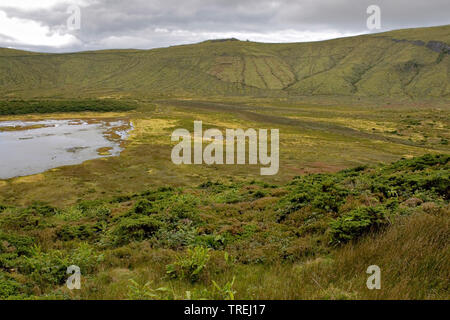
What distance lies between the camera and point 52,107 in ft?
370

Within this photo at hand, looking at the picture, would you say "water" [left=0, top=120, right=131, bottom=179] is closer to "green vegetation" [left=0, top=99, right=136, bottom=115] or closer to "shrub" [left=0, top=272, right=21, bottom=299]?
"green vegetation" [left=0, top=99, right=136, bottom=115]

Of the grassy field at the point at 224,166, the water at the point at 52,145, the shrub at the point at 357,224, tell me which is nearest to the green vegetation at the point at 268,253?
the shrub at the point at 357,224

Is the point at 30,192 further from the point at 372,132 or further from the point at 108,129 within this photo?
the point at 372,132

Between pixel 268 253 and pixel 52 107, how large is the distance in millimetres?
128778

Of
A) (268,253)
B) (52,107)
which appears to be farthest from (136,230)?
(52,107)

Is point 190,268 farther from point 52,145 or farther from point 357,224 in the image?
point 52,145

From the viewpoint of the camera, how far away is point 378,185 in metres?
12.5

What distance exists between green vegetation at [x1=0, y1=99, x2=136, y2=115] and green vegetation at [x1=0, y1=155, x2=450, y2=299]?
113118 millimetres

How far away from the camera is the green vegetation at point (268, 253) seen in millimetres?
4766

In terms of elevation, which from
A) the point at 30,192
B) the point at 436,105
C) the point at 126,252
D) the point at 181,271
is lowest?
the point at 30,192

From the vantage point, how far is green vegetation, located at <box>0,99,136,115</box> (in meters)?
102

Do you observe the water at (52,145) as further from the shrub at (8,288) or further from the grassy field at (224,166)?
the shrub at (8,288)
